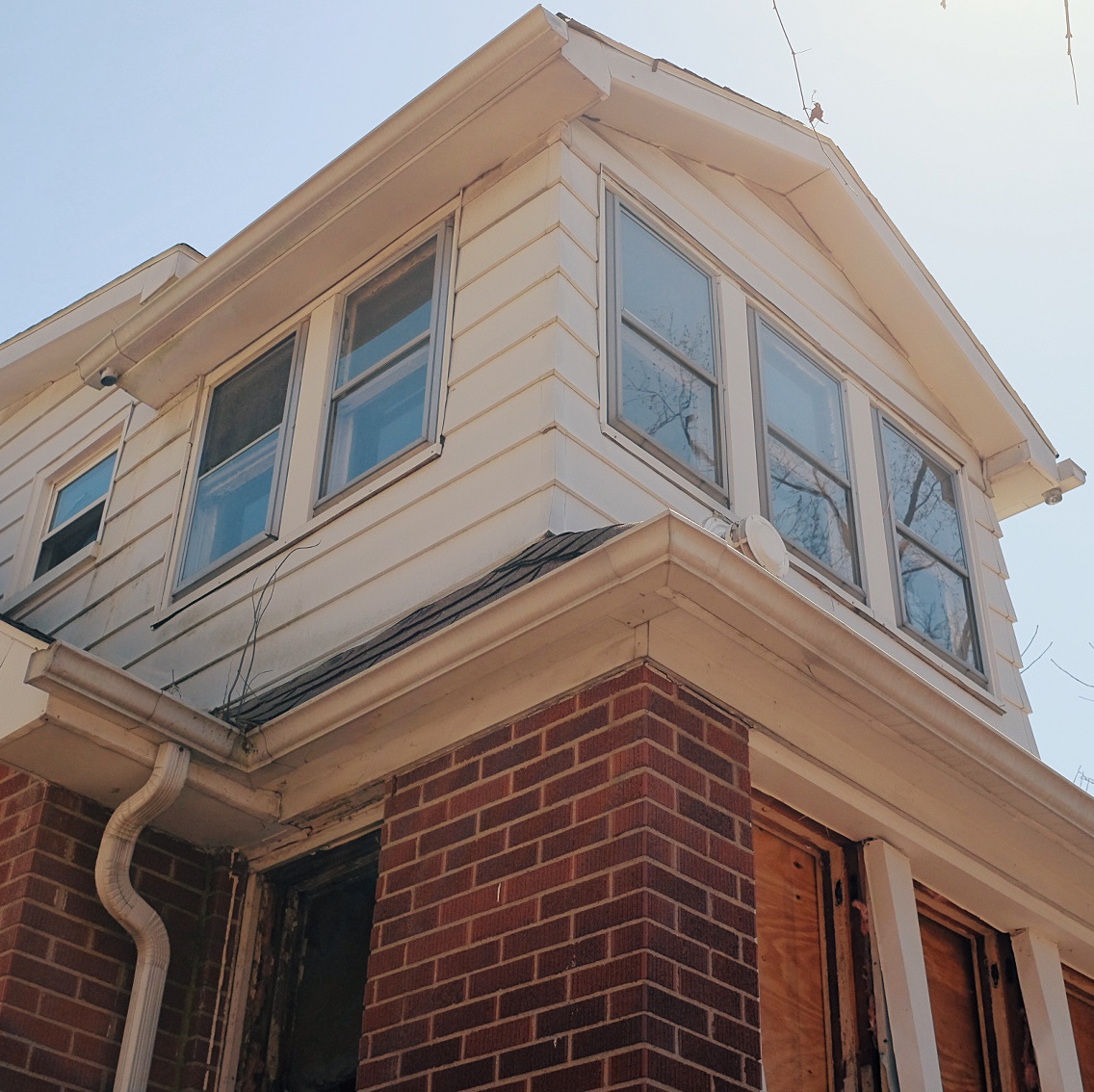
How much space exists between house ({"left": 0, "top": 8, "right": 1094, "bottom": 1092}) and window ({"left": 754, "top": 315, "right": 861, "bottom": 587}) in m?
0.03

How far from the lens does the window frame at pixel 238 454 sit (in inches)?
260

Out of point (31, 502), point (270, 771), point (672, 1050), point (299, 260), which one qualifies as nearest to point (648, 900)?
point (672, 1050)

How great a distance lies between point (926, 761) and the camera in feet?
16.4

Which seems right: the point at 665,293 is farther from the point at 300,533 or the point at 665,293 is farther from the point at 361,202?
the point at 300,533

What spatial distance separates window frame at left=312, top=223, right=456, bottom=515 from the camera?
6.07 m

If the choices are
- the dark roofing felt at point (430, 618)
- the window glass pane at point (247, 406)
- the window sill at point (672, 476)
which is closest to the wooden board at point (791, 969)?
the dark roofing felt at point (430, 618)

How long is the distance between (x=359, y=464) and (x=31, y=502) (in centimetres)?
339

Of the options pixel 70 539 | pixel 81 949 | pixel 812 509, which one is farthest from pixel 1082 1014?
pixel 70 539

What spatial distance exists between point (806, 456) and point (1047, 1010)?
268 centimetres

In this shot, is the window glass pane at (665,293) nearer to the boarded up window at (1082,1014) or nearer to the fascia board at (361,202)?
the fascia board at (361,202)

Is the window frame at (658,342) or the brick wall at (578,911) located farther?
the window frame at (658,342)

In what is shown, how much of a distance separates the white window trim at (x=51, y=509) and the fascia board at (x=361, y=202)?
2.02ft

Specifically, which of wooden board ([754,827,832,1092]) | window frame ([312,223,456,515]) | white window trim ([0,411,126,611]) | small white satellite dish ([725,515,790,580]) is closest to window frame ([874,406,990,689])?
small white satellite dish ([725,515,790,580])

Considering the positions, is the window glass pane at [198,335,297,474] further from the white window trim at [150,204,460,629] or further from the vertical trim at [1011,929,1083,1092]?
the vertical trim at [1011,929,1083,1092]
